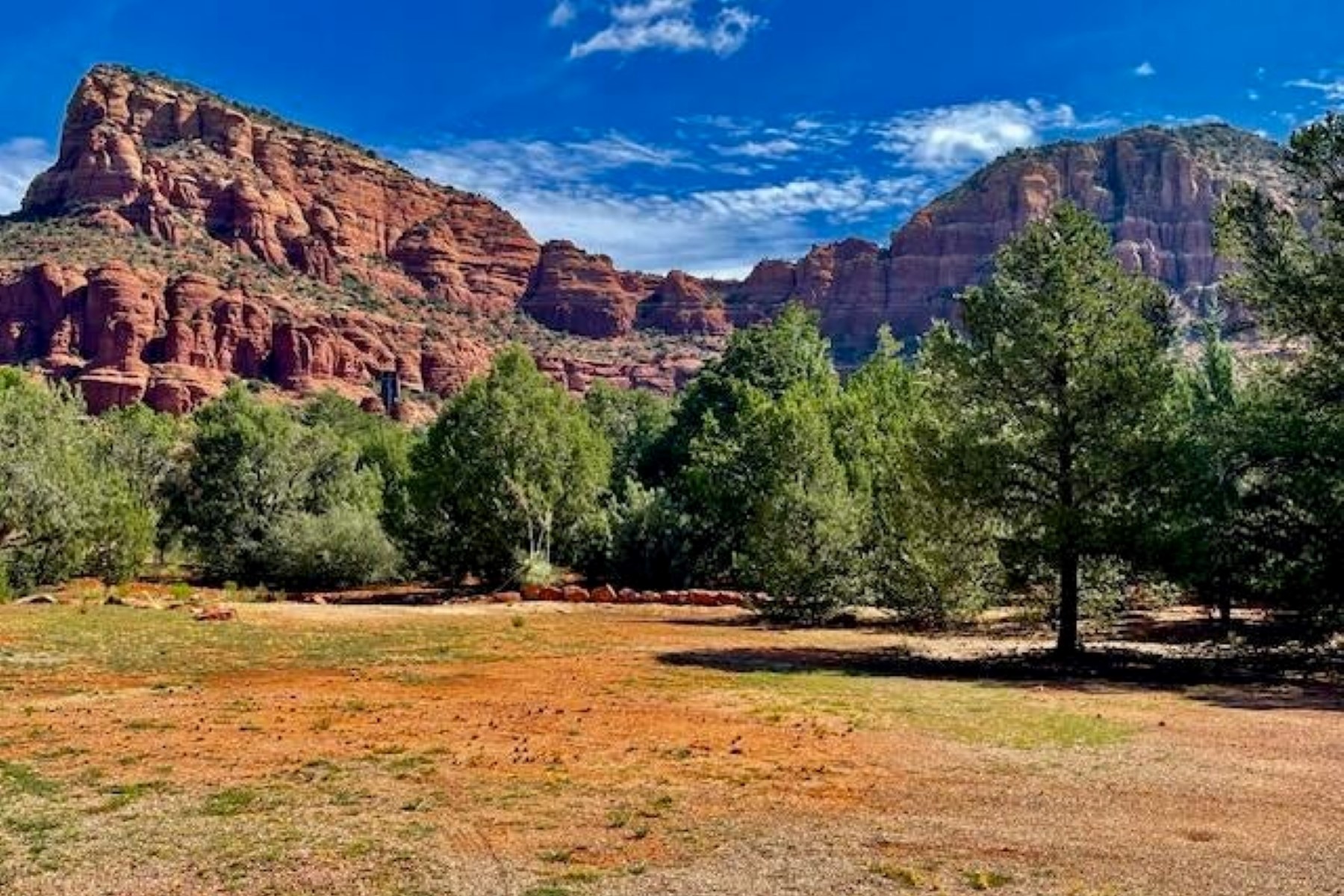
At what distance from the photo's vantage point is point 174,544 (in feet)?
223

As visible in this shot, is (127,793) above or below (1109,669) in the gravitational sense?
above

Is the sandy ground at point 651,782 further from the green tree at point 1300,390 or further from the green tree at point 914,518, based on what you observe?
the green tree at point 914,518

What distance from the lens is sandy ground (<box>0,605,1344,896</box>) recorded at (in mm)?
8172

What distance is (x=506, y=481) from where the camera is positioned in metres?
49.5

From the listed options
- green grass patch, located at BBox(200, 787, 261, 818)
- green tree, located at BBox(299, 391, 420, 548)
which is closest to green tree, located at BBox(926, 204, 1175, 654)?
green grass patch, located at BBox(200, 787, 261, 818)

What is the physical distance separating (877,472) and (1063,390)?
57.0 feet

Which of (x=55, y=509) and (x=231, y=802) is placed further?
(x=55, y=509)

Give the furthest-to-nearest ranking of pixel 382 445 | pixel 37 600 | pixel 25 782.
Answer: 1. pixel 382 445
2. pixel 37 600
3. pixel 25 782

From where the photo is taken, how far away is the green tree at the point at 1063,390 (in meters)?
22.5

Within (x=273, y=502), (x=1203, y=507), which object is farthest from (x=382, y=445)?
(x=1203, y=507)

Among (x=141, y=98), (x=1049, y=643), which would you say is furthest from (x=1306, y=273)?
(x=141, y=98)

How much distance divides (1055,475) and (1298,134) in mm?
8908

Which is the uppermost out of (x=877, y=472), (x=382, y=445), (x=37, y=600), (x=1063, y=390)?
(x=382, y=445)

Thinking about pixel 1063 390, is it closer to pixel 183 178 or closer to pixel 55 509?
pixel 55 509
